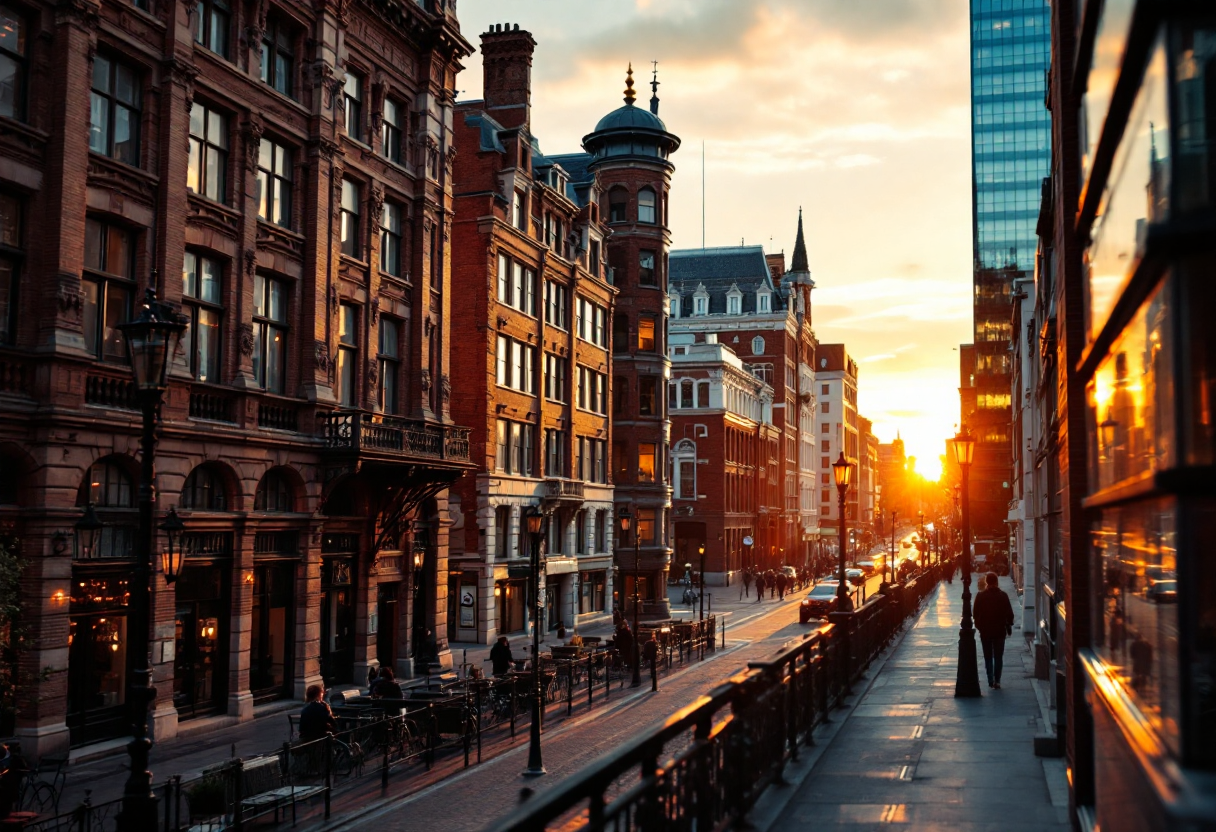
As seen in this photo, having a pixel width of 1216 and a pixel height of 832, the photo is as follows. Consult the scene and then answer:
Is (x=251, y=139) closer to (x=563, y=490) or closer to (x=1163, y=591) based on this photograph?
(x=563, y=490)

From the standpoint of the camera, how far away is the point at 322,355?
29734 mm

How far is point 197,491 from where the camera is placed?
83.4 ft

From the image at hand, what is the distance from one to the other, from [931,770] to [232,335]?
19.8m

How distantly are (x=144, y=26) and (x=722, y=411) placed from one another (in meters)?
65.3

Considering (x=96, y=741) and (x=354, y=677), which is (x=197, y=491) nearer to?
(x=96, y=741)

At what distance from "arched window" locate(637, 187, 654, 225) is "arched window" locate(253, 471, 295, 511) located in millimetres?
35764

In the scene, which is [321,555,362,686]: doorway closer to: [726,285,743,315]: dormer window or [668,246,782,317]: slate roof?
[726,285,743,315]: dormer window

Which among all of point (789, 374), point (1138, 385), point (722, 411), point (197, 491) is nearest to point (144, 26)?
point (197, 491)

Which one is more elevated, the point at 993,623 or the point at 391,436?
the point at 391,436

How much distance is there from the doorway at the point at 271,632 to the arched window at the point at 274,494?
1383 millimetres

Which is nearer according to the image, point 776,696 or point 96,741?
point 776,696

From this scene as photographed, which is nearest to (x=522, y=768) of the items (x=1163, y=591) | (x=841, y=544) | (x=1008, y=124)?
(x=841, y=544)

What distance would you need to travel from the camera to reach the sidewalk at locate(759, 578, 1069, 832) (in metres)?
9.38

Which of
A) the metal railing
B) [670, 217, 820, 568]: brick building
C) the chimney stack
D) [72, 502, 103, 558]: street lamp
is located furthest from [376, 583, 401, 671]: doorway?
[670, 217, 820, 568]: brick building
